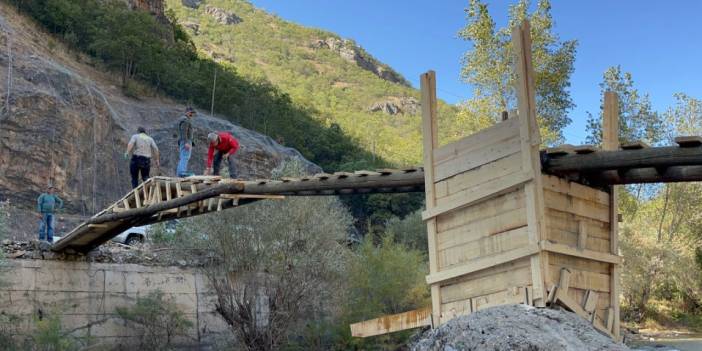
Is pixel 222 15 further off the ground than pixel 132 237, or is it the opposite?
pixel 222 15

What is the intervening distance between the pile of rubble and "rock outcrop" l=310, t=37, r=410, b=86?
4186 inches

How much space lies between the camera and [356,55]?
436 ft

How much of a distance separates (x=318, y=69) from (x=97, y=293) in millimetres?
94733

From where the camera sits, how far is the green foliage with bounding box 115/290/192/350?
829 inches

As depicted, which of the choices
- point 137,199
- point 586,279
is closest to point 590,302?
point 586,279

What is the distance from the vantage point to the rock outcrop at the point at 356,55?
12962 cm

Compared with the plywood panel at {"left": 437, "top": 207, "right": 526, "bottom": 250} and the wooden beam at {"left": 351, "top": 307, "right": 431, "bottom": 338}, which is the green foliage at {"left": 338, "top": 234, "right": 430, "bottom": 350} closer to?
the wooden beam at {"left": 351, "top": 307, "right": 431, "bottom": 338}

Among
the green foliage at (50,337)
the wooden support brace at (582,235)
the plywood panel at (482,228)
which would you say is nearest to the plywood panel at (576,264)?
the wooden support brace at (582,235)

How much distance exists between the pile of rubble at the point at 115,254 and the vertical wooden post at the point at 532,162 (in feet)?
49.8

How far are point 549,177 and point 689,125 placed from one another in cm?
3604

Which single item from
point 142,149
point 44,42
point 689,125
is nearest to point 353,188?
point 142,149

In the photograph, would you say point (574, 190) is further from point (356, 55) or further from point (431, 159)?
point (356, 55)

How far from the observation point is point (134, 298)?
21656 millimetres

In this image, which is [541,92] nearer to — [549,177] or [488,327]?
[549,177]
